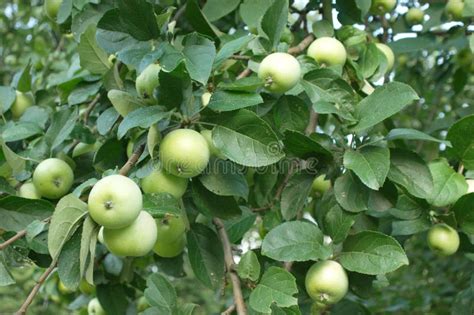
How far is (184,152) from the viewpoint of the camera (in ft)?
3.54

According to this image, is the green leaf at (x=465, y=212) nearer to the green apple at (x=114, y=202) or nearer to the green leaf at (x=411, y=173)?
the green leaf at (x=411, y=173)

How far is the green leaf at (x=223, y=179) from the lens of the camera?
48.2 inches

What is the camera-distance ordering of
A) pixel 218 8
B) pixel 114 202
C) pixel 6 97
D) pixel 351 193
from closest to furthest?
pixel 114 202, pixel 351 193, pixel 218 8, pixel 6 97

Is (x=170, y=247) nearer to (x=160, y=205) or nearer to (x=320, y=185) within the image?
(x=160, y=205)

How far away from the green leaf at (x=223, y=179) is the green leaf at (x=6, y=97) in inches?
28.4

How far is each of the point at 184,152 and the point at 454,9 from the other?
1.11 m

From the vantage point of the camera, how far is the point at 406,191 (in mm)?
1279

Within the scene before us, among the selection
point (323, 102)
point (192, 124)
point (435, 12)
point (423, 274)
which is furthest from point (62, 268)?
point (423, 274)

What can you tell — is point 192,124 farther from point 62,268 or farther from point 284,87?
point 62,268

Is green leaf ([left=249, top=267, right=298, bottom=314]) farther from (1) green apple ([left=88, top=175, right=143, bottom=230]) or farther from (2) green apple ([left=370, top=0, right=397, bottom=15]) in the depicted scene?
(2) green apple ([left=370, top=0, right=397, bottom=15])

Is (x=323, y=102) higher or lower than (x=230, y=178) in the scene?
higher

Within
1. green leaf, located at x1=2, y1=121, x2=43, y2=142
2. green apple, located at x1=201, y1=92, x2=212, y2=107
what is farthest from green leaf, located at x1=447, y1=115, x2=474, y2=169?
green leaf, located at x1=2, y1=121, x2=43, y2=142

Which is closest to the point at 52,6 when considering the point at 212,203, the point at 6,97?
the point at 6,97

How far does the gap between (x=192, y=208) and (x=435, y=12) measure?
1.02 metres
